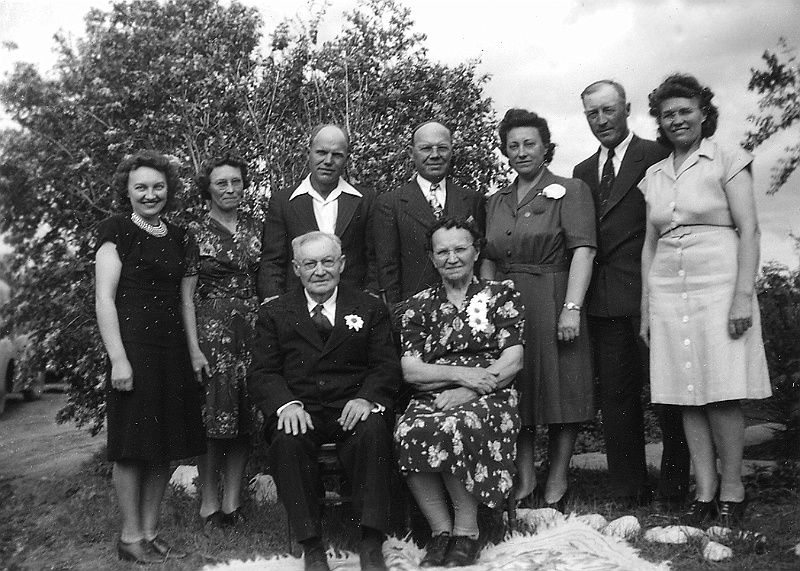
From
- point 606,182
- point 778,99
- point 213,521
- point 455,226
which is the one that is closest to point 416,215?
point 455,226

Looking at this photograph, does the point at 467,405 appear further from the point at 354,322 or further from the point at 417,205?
the point at 417,205

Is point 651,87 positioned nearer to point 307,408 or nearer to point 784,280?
point 784,280

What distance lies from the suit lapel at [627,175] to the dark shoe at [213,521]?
237cm

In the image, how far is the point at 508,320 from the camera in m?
3.24

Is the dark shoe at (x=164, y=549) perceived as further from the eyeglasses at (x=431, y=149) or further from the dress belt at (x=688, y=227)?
the dress belt at (x=688, y=227)

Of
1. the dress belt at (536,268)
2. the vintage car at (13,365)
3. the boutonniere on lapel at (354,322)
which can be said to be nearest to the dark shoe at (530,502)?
the dress belt at (536,268)

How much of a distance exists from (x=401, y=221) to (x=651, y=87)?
149cm

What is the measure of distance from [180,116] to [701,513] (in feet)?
13.0

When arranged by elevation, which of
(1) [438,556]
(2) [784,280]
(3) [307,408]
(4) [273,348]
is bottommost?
(1) [438,556]

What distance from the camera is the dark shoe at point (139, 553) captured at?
309 centimetres

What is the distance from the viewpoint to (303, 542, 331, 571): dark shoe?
2.81 m

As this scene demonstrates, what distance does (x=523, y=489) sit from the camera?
3631 mm

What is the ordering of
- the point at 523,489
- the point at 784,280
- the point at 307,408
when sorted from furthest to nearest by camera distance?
the point at 784,280
the point at 523,489
the point at 307,408

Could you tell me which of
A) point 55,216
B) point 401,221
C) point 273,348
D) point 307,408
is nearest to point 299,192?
point 401,221
